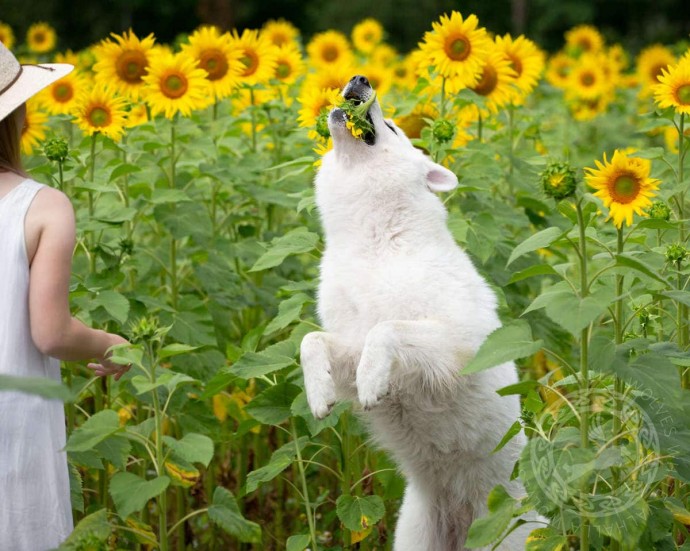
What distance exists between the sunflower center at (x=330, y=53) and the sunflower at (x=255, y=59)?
2.48 metres

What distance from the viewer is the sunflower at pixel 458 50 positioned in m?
5.23

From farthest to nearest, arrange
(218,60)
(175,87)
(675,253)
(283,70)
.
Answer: (283,70) → (218,60) → (175,87) → (675,253)

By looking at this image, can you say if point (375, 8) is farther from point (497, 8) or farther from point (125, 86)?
point (125, 86)

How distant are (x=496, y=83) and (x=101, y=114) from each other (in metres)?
2.10

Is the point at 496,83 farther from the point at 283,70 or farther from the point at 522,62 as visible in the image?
the point at 283,70

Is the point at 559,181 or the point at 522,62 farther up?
the point at 559,181

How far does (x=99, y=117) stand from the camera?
5074 mm

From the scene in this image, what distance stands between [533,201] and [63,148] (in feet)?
8.39

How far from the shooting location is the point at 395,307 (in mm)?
3660

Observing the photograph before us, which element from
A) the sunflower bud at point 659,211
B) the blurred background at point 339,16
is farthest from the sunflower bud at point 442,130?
the blurred background at point 339,16

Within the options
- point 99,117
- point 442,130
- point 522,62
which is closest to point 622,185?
point 442,130

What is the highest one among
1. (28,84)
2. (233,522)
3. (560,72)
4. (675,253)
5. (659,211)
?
(28,84)

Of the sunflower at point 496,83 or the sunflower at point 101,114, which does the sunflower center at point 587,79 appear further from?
the sunflower at point 101,114

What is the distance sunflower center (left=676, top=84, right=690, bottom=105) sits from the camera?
14.1 ft
